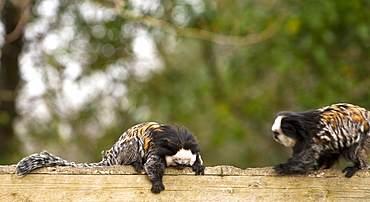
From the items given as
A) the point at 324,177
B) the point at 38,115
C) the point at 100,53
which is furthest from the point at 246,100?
the point at 324,177

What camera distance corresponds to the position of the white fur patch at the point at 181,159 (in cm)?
311

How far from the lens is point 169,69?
28.0 ft

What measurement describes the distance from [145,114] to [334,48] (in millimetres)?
3112

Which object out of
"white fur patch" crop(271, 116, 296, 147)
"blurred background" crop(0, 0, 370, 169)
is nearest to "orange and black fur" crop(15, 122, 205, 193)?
"white fur patch" crop(271, 116, 296, 147)

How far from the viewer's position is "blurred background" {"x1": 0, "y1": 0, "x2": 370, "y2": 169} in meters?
7.11

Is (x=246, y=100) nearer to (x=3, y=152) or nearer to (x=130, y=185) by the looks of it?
(x=3, y=152)

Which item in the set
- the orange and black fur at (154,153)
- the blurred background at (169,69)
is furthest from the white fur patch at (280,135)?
the blurred background at (169,69)

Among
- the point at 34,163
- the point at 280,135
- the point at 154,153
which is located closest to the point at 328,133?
the point at 280,135

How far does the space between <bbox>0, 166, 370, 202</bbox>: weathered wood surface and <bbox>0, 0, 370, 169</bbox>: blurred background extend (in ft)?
12.4

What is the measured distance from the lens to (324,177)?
3.08m

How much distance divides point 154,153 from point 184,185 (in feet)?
1.11

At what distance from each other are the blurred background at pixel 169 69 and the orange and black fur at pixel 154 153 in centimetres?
330

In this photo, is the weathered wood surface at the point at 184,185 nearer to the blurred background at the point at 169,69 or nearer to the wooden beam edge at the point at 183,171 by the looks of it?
the wooden beam edge at the point at 183,171

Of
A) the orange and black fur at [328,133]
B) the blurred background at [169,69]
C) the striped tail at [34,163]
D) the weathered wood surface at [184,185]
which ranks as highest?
the blurred background at [169,69]
